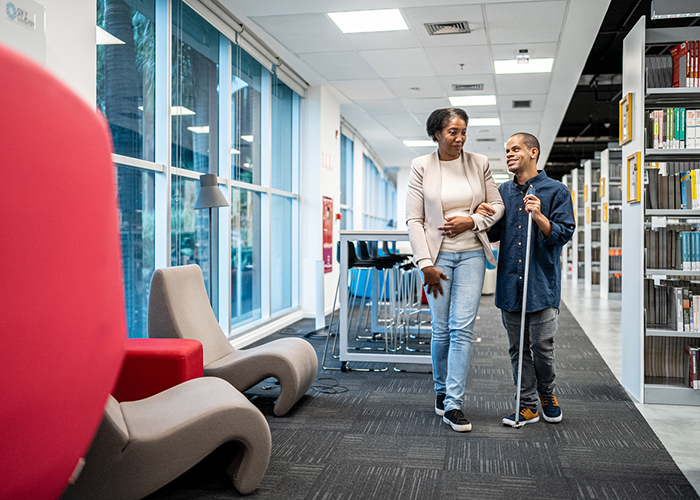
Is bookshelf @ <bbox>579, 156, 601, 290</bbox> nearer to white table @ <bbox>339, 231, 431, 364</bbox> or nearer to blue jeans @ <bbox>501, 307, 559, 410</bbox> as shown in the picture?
white table @ <bbox>339, 231, 431, 364</bbox>

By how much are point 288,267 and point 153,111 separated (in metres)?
3.57

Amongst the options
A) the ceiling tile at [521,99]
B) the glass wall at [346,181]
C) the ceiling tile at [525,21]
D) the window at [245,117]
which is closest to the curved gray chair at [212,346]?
the window at [245,117]

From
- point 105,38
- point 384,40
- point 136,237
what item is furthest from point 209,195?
point 384,40

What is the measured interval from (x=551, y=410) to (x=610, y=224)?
26.8 ft

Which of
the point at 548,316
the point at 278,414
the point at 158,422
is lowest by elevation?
the point at 278,414

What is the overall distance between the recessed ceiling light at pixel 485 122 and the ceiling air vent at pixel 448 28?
4239 mm

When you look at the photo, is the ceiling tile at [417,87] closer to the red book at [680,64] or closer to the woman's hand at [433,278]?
the red book at [680,64]

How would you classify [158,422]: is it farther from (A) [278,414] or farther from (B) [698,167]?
(B) [698,167]

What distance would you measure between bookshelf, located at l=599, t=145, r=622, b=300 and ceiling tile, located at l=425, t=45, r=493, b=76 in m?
4.21

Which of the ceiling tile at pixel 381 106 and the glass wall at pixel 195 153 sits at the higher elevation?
the ceiling tile at pixel 381 106

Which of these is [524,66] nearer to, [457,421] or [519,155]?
[519,155]

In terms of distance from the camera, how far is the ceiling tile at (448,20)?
4970mm

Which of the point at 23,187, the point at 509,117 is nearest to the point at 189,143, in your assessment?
the point at 23,187

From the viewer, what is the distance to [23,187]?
2.42 ft
